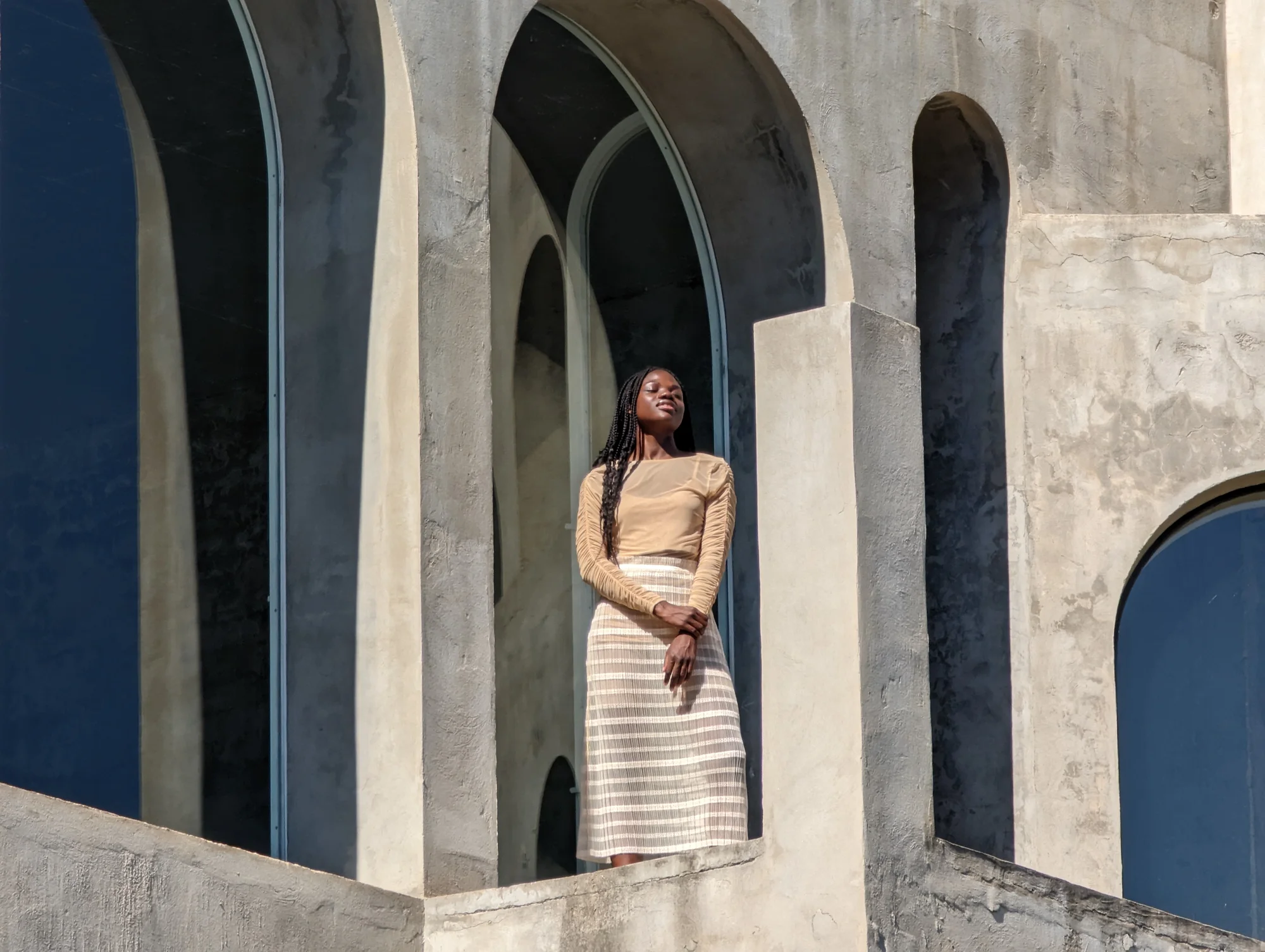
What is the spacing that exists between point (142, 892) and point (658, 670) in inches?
96.5

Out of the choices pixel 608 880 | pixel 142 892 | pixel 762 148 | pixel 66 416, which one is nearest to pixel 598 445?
pixel 762 148

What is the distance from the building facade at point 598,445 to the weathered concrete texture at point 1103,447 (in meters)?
0.02

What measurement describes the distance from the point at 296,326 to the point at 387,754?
169 centimetres

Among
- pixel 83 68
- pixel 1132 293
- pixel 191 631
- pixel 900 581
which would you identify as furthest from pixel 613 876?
pixel 1132 293

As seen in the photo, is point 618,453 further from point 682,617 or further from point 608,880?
point 608,880

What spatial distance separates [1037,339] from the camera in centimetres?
1096

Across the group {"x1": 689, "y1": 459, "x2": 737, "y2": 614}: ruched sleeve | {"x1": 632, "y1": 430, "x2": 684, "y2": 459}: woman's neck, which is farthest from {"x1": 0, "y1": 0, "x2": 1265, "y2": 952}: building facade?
{"x1": 689, "y1": 459, "x2": 737, "y2": 614}: ruched sleeve

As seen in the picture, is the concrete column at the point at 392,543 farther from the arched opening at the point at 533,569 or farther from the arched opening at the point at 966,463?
the arched opening at the point at 966,463

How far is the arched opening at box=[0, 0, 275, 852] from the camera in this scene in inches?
292

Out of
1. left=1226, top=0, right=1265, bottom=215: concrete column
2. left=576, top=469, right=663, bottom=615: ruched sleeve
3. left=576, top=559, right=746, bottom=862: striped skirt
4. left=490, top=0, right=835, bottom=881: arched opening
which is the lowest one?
left=576, top=559, right=746, bottom=862: striped skirt

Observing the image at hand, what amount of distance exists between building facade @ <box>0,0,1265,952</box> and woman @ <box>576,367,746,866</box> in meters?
0.40

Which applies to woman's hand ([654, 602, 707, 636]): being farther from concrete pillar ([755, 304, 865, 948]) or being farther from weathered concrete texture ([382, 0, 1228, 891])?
concrete pillar ([755, 304, 865, 948])

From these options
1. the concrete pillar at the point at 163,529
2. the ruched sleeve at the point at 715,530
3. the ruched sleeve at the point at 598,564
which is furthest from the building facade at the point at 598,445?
the ruched sleeve at the point at 715,530

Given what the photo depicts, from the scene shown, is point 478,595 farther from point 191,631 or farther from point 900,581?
point 900,581
